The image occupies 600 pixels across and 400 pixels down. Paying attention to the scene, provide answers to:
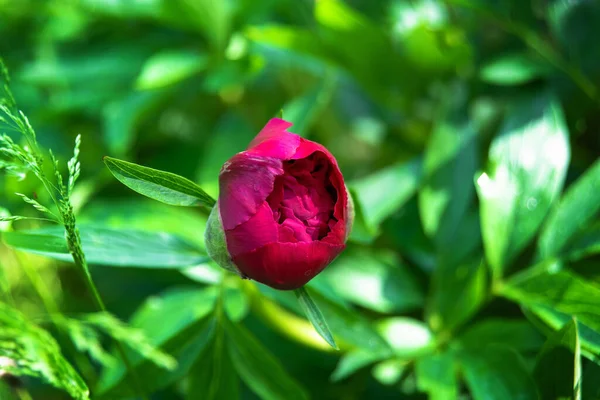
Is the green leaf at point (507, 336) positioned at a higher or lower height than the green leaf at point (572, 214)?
lower

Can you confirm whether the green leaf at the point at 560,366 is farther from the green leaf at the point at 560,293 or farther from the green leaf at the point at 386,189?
the green leaf at the point at 386,189

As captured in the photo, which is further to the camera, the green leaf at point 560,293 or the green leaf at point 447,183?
the green leaf at point 447,183

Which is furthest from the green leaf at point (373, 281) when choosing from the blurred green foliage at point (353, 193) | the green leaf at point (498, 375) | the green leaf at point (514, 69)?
the green leaf at point (514, 69)

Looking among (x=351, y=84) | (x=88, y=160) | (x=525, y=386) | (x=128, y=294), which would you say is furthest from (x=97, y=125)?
(x=525, y=386)

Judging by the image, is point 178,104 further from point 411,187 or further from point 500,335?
point 500,335

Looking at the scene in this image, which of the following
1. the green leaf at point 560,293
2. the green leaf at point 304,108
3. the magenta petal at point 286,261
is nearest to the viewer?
the magenta petal at point 286,261

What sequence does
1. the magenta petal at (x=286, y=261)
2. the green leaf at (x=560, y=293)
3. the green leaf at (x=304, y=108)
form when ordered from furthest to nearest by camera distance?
1. the green leaf at (x=304, y=108)
2. the green leaf at (x=560, y=293)
3. the magenta petal at (x=286, y=261)
